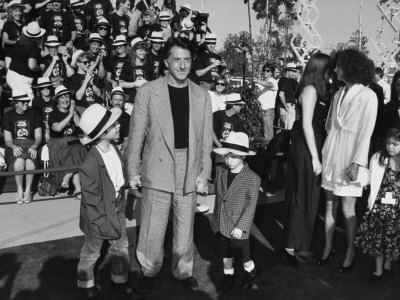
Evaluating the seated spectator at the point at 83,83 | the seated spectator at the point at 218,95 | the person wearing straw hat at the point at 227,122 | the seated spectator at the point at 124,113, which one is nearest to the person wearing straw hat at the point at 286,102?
the seated spectator at the point at 218,95

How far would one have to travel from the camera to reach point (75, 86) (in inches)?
287

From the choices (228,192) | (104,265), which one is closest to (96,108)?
(228,192)

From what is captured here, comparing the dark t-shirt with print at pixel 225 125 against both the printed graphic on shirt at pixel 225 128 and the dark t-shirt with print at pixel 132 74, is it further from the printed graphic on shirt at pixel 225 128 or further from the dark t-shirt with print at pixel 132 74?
the dark t-shirt with print at pixel 132 74

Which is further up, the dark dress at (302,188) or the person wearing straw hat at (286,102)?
the person wearing straw hat at (286,102)

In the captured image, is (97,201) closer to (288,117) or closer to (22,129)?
(22,129)

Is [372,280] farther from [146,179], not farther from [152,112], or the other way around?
[152,112]

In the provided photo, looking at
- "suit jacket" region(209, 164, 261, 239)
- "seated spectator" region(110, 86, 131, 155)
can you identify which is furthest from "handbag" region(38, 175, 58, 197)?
"suit jacket" region(209, 164, 261, 239)

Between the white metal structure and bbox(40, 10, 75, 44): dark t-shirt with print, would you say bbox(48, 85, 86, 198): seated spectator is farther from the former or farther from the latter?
the white metal structure

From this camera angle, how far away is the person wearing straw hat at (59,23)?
925 cm

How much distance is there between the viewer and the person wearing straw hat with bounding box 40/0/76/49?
9.25m

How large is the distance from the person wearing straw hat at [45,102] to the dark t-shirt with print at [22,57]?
1064mm

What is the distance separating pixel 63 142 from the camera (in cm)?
650

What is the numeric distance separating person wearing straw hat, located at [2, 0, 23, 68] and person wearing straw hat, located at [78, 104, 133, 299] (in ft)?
20.1

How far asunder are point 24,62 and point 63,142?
2.23 meters
